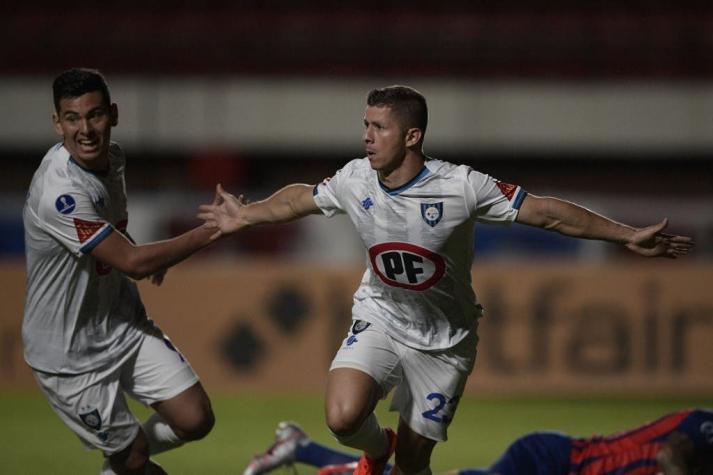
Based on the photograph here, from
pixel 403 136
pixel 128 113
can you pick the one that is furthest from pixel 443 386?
pixel 128 113

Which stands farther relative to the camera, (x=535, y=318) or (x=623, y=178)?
(x=623, y=178)

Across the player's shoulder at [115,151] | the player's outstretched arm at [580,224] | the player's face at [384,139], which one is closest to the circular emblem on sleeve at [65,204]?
the player's shoulder at [115,151]

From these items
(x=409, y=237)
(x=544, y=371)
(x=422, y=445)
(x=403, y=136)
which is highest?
(x=403, y=136)

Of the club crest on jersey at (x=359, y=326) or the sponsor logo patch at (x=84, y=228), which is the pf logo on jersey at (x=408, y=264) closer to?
the club crest on jersey at (x=359, y=326)

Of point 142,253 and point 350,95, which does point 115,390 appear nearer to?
point 142,253

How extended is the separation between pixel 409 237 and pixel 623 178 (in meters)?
13.1

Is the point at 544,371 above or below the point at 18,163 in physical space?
below

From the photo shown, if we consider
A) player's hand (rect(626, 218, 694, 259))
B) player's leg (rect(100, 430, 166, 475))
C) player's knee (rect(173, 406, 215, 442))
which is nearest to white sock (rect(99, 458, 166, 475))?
player's leg (rect(100, 430, 166, 475))

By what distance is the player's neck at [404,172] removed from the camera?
5.05m

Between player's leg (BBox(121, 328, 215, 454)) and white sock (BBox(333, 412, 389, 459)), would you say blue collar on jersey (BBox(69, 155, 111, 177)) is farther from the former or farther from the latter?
white sock (BBox(333, 412, 389, 459))

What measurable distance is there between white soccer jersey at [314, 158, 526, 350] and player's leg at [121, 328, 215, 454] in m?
0.88

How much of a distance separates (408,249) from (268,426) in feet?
14.0

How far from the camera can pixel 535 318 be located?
10.6 meters

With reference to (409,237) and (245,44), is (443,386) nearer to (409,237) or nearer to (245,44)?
(409,237)
